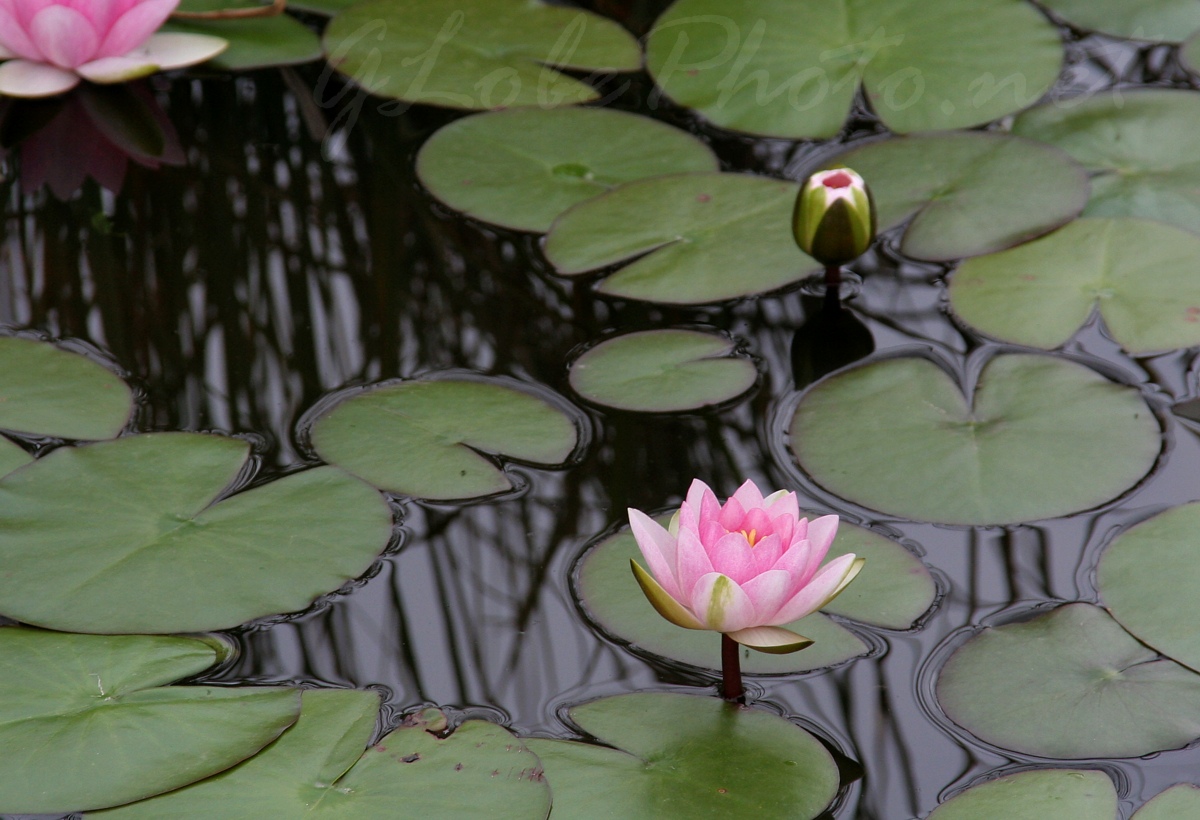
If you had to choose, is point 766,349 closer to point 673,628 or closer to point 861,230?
point 861,230

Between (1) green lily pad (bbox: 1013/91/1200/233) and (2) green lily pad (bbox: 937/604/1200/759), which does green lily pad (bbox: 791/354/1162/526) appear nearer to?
(2) green lily pad (bbox: 937/604/1200/759)

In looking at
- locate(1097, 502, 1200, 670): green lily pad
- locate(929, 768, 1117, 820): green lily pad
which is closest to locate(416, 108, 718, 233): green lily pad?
locate(1097, 502, 1200, 670): green lily pad

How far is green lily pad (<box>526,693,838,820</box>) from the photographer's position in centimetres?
126

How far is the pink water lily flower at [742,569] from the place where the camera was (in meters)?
1.26

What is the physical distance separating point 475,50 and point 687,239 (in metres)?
0.86

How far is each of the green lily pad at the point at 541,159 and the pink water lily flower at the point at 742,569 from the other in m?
0.99

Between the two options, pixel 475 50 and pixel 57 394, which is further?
pixel 475 50

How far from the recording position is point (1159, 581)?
149 cm

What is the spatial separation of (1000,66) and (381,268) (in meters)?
1.38

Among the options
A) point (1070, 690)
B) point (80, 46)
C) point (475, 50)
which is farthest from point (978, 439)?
point (80, 46)

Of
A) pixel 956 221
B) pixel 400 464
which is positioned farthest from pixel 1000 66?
pixel 400 464

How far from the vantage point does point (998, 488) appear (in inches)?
64.4

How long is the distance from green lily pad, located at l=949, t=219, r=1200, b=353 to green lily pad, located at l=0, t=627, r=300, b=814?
Result: 1.28 metres

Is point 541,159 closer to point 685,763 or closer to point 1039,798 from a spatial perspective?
point 685,763
